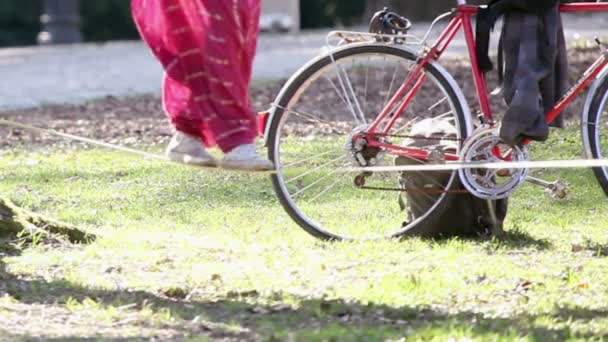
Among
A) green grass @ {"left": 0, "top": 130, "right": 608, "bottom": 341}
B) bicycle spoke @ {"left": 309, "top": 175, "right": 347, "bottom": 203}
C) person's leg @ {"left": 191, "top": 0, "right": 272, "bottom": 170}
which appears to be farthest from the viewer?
bicycle spoke @ {"left": 309, "top": 175, "right": 347, "bottom": 203}

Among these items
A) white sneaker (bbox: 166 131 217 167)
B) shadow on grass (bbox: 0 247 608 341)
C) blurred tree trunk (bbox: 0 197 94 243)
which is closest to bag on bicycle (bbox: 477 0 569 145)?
shadow on grass (bbox: 0 247 608 341)

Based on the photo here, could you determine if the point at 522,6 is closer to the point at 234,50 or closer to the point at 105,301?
the point at 234,50

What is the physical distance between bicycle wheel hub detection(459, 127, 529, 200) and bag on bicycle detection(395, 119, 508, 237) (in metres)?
0.08

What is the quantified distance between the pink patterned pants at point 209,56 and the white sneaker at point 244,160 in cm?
3

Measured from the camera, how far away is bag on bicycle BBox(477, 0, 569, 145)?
18.2ft

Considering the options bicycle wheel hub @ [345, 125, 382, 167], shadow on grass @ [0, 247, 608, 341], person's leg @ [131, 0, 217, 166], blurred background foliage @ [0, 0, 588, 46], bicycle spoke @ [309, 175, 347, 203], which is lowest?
blurred background foliage @ [0, 0, 588, 46]

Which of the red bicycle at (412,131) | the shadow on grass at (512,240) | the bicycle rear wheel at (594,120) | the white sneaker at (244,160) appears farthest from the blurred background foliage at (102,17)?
the white sneaker at (244,160)

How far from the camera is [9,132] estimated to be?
1062 cm

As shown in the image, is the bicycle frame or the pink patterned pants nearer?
the pink patterned pants

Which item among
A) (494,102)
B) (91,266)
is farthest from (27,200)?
(494,102)

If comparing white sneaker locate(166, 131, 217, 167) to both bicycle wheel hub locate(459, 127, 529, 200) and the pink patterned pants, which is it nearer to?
the pink patterned pants

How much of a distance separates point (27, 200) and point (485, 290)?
308cm

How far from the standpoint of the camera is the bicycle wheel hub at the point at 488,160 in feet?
18.6

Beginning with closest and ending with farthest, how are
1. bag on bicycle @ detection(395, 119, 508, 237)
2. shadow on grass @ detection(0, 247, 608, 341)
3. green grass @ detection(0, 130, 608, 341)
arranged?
1. shadow on grass @ detection(0, 247, 608, 341)
2. green grass @ detection(0, 130, 608, 341)
3. bag on bicycle @ detection(395, 119, 508, 237)
